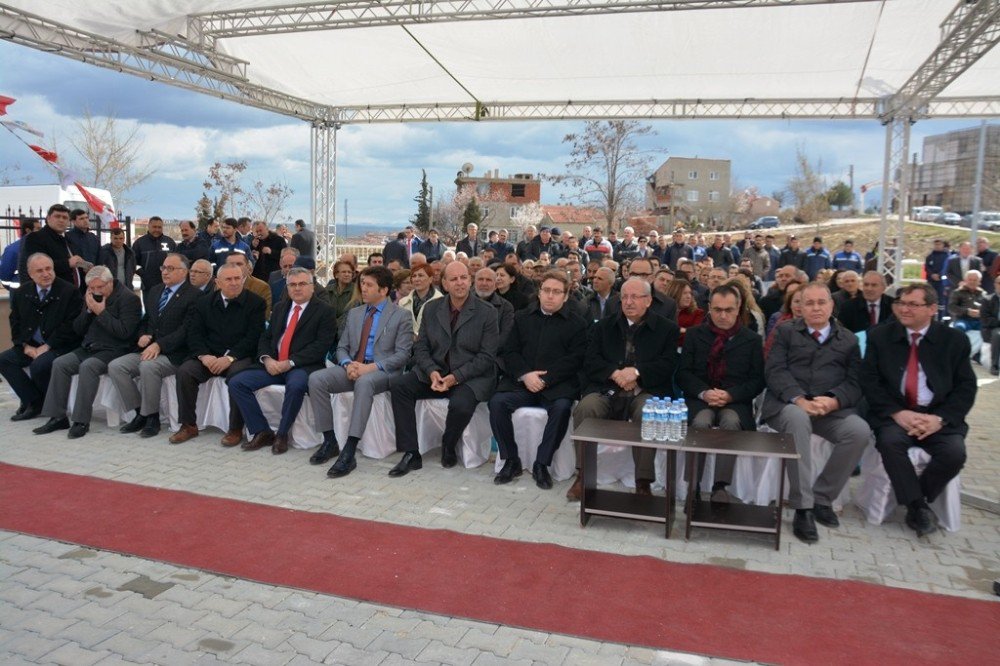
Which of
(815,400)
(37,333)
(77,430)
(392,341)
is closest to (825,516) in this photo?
(815,400)

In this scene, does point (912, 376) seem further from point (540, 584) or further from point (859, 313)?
point (540, 584)

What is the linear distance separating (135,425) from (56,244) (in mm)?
3198

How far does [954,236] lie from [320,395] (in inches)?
1454

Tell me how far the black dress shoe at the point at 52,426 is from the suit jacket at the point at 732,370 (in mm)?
5271

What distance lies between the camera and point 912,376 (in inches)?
174

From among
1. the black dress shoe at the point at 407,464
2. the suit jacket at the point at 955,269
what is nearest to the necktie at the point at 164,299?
the black dress shoe at the point at 407,464

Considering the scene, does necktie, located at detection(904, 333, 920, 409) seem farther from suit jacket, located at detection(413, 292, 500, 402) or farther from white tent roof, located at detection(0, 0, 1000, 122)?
white tent roof, located at detection(0, 0, 1000, 122)

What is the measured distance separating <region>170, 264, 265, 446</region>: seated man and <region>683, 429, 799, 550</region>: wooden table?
374 centimetres

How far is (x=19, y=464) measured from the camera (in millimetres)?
5301

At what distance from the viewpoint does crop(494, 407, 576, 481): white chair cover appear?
5.14m

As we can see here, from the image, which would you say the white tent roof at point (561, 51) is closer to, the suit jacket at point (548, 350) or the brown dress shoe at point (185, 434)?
the suit jacket at point (548, 350)

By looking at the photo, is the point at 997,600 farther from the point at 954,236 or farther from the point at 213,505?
the point at 954,236

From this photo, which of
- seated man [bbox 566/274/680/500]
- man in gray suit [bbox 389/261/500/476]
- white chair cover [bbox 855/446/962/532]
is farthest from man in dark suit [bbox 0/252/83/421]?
white chair cover [bbox 855/446/962/532]

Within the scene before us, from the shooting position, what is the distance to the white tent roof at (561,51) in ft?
29.6
